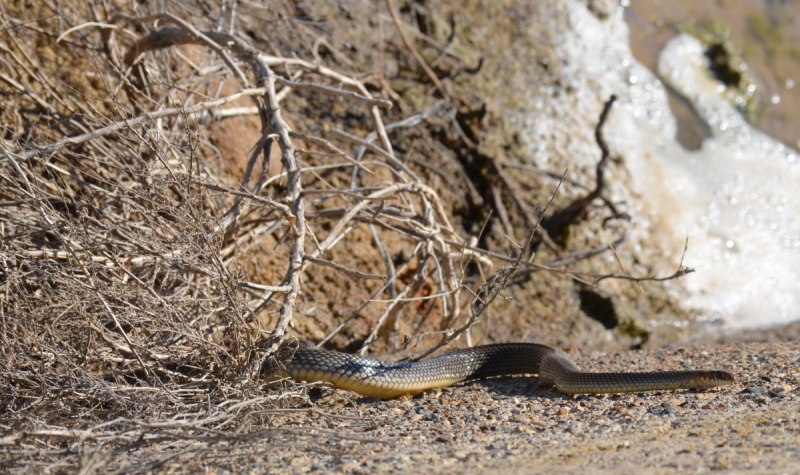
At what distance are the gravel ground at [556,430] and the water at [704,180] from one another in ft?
13.8

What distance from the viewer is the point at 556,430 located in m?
3.48

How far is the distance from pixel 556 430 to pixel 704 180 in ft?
24.7

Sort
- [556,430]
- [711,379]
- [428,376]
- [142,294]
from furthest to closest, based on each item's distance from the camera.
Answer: [428,376] → [711,379] → [556,430] → [142,294]

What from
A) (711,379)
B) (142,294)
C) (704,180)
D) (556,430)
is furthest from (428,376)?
(704,180)

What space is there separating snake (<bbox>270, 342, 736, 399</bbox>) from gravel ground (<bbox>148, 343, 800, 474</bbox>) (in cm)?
7

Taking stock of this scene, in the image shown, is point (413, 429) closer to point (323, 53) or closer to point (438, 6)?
point (323, 53)

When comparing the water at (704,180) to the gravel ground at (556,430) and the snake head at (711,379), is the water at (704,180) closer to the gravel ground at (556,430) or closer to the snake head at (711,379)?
the gravel ground at (556,430)

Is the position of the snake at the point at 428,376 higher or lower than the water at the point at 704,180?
lower

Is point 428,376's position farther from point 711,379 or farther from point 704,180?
point 704,180

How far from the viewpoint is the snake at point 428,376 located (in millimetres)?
4012

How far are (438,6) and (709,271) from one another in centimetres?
531

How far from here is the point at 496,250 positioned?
23.9 ft

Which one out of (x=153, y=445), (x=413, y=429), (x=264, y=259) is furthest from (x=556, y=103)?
(x=153, y=445)

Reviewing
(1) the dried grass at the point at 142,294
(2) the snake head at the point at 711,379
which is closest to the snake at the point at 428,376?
(2) the snake head at the point at 711,379
